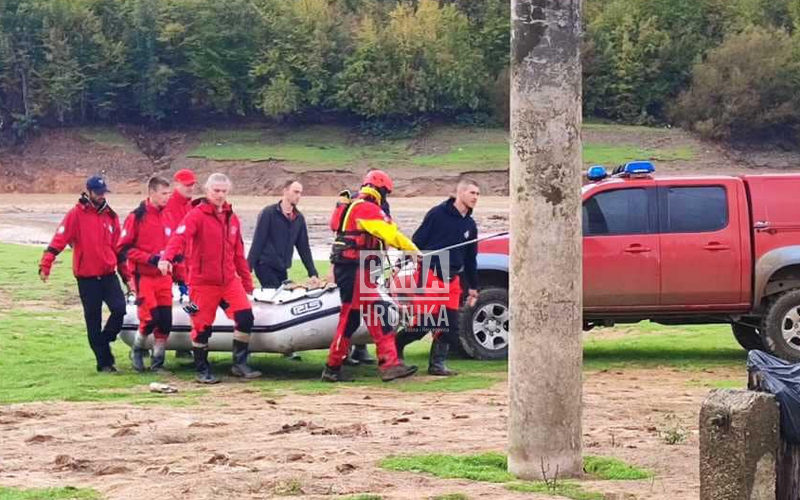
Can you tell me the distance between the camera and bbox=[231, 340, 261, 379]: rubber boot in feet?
41.9

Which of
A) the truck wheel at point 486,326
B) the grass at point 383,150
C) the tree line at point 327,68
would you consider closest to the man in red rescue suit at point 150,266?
the truck wheel at point 486,326

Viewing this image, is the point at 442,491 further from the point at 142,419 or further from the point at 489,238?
the point at 489,238

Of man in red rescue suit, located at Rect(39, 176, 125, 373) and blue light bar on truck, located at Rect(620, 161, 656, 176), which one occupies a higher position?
blue light bar on truck, located at Rect(620, 161, 656, 176)

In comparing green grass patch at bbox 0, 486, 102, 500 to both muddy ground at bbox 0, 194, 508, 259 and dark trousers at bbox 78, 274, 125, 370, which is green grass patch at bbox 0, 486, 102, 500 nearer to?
dark trousers at bbox 78, 274, 125, 370

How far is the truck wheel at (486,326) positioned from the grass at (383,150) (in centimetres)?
3725

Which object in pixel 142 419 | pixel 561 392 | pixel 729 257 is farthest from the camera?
pixel 729 257

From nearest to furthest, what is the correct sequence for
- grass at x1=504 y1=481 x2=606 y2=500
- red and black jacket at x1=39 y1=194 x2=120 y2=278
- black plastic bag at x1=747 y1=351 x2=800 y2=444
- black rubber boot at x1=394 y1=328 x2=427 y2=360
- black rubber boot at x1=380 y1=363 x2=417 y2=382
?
black plastic bag at x1=747 y1=351 x2=800 y2=444
grass at x1=504 y1=481 x2=606 y2=500
black rubber boot at x1=380 y1=363 x2=417 y2=382
red and black jacket at x1=39 y1=194 x2=120 y2=278
black rubber boot at x1=394 y1=328 x2=427 y2=360

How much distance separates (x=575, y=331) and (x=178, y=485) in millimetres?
2300

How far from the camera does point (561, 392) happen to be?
767 centimetres

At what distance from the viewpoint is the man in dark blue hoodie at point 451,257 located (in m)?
13.0

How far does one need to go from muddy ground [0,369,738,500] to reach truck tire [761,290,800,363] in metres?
1.71

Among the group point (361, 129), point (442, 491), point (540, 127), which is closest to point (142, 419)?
point (442, 491)

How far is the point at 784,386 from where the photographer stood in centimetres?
652

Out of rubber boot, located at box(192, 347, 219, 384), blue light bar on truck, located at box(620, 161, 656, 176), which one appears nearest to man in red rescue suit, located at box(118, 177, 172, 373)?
rubber boot, located at box(192, 347, 219, 384)
